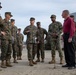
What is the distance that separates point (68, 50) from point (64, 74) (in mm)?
1475

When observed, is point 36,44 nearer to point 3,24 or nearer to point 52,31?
point 52,31

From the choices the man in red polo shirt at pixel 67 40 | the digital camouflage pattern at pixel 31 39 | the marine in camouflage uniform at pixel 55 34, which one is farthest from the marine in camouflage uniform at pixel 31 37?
the man in red polo shirt at pixel 67 40

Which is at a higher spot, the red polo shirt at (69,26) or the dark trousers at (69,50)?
the red polo shirt at (69,26)

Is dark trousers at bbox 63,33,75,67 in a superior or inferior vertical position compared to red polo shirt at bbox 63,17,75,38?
inferior

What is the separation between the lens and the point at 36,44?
43.6 feet

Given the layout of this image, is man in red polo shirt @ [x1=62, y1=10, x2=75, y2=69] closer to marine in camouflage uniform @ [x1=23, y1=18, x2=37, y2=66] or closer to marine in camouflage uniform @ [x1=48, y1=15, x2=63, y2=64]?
marine in camouflage uniform @ [x1=48, y1=15, x2=63, y2=64]

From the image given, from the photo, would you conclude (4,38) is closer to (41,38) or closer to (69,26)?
(69,26)

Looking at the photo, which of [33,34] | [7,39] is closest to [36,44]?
[33,34]

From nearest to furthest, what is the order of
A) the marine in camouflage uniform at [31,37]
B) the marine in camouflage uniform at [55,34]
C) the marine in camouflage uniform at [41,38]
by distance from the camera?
the marine in camouflage uniform at [31,37]
the marine in camouflage uniform at [55,34]
the marine in camouflage uniform at [41,38]

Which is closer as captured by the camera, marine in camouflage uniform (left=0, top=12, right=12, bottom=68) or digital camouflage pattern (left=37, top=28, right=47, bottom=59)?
marine in camouflage uniform (left=0, top=12, right=12, bottom=68)

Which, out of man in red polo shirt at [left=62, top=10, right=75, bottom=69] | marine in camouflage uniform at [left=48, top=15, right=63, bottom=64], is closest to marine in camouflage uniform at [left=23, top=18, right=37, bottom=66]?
marine in camouflage uniform at [left=48, top=15, right=63, bottom=64]

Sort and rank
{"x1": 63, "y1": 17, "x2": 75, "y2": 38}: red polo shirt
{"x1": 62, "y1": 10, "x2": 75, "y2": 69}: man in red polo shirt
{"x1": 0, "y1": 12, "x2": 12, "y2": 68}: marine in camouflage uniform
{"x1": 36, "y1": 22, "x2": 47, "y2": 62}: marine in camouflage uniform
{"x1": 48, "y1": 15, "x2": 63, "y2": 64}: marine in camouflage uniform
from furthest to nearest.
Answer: {"x1": 36, "y1": 22, "x2": 47, "y2": 62}: marine in camouflage uniform
{"x1": 48, "y1": 15, "x2": 63, "y2": 64}: marine in camouflage uniform
{"x1": 0, "y1": 12, "x2": 12, "y2": 68}: marine in camouflage uniform
{"x1": 62, "y1": 10, "x2": 75, "y2": 69}: man in red polo shirt
{"x1": 63, "y1": 17, "x2": 75, "y2": 38}: red polo shirt

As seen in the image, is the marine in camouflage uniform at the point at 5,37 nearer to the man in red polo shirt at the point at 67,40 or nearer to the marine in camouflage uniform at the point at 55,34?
the marine in camouflage uniform at the point at 55,34

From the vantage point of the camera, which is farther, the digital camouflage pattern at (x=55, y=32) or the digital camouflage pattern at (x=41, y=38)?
the digital camouflage pattern at (x=41, y=38)
